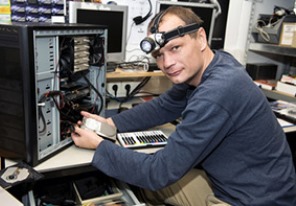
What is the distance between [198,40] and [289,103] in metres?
1.26

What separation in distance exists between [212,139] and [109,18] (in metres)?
1.10

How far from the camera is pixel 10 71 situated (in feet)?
3.22

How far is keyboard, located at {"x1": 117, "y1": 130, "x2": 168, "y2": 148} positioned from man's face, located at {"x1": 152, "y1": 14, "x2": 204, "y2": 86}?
0.36 meters

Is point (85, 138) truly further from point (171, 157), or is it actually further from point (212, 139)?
point (212, 139)

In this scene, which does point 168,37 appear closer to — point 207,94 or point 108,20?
point 207,94

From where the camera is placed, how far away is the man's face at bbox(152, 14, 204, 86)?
1.03 metres

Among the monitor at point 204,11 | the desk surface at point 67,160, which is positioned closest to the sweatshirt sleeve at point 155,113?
the desk surface at point 67,160

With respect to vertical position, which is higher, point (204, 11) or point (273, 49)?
point (204, 11)

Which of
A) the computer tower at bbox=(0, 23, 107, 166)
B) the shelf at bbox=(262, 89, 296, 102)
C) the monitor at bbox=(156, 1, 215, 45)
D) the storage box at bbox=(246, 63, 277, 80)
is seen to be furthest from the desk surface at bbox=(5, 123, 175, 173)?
the storage box at bbox=(246, 63, 277, 80)

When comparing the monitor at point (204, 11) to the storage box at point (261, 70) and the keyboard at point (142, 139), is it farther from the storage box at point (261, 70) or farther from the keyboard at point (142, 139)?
the keyboard at point (142, 139)

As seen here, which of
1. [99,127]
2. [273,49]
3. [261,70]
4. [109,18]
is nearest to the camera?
[99,127]

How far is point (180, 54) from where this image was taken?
1.05 m

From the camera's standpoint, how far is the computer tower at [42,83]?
952 millimetres

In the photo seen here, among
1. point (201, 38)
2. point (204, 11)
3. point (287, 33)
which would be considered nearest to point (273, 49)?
point (287, 33)
